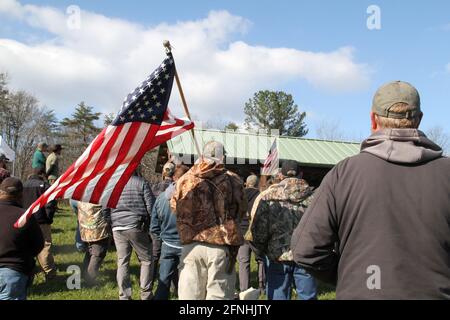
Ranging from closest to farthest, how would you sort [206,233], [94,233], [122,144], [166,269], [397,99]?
[397,99] < [206,233] < [122,144] < [166,269] < [94,233]

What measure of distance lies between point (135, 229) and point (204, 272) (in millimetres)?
2715

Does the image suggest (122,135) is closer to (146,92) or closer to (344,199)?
(146,92)

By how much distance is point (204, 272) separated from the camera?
5.14 metres

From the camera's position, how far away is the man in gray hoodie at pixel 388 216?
2.45 metres

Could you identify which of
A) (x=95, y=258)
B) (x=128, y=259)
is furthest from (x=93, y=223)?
(x=128, y=259)

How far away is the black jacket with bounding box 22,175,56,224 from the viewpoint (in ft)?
28.5

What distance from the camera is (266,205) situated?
243 inches

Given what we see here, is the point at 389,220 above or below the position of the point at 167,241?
above

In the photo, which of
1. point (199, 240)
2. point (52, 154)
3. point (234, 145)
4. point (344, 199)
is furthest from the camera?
point (234, 145)

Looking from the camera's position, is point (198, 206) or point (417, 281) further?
point (198, 206)

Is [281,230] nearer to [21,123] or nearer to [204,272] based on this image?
[204,272]

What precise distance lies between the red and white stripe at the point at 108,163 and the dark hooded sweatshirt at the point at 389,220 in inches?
124

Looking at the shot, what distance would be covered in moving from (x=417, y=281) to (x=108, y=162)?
150 inches
